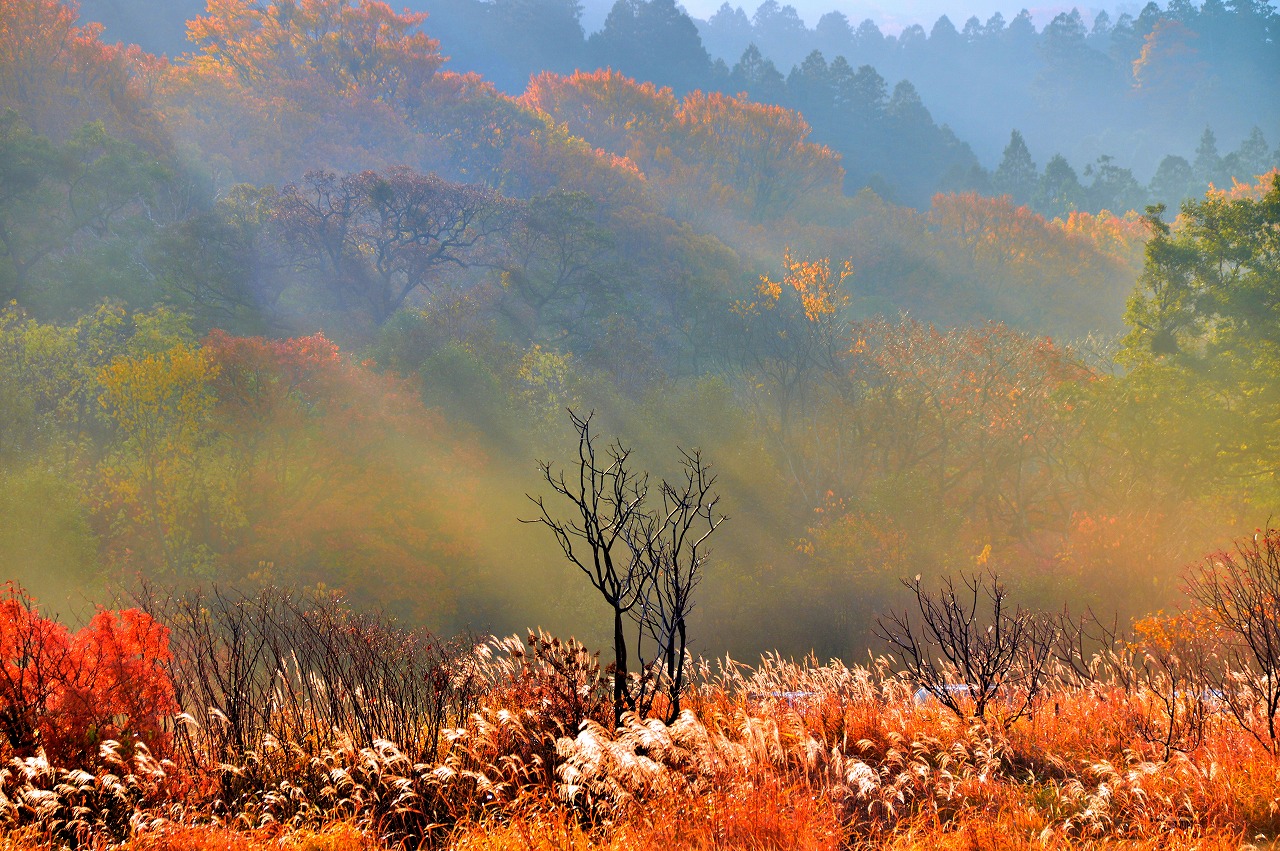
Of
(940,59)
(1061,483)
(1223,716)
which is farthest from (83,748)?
(940,59)

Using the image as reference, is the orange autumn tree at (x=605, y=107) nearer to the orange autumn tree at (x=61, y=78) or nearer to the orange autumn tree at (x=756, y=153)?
the orange autumn tree at (x=756, y=153)

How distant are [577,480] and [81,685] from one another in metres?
24.0

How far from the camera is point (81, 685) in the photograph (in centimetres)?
776

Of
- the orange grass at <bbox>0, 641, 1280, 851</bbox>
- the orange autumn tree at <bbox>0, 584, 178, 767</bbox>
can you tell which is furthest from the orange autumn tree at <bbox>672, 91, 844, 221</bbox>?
the orange autumn tree at <bbox>0, 584, 178, 767</bbox>

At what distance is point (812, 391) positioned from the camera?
37.0 m

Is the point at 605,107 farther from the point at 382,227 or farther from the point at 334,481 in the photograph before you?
the point at 334,481

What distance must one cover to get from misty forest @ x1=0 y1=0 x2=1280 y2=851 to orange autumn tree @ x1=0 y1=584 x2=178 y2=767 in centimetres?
6

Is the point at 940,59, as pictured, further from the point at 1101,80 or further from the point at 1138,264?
the point at 1138,264

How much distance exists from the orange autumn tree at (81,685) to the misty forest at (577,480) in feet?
0.19

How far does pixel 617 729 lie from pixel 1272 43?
13839cm

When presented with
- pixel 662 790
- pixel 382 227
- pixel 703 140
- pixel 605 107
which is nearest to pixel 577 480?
pixel 382 227

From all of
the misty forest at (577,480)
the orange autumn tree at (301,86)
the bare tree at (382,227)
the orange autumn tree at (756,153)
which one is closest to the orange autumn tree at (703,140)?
the orange autumn tree at (756,153)

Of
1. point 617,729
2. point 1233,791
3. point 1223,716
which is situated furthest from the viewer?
point 1223,716

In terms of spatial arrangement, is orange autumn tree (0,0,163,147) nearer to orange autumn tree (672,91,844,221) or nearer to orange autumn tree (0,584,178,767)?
orange autumn tree (672,91,844,221)
